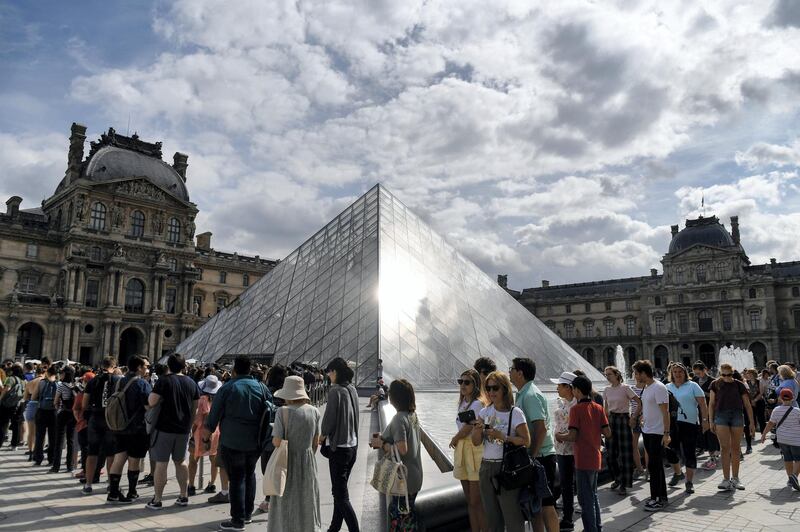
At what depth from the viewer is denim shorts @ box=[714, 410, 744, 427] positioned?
6.43 m

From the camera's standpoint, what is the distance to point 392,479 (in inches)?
151

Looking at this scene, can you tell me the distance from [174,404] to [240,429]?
115cm

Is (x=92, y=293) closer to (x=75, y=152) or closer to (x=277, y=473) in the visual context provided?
(x=75, y=152)

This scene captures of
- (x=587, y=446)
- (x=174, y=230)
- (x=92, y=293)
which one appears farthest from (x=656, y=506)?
(x=174, y=230)

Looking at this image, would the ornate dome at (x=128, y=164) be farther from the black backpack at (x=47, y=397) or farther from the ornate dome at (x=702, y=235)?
the ornate dome at (x=702, y=235)

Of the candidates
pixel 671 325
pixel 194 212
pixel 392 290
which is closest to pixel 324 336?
pixel 392 290

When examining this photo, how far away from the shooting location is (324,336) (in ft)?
54.7

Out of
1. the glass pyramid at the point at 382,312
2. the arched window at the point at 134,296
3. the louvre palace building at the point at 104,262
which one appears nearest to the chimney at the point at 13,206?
the louvre palace building at the point at 104,262

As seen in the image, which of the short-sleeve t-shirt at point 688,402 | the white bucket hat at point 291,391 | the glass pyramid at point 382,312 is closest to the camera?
the white bucket hat at point 291,391

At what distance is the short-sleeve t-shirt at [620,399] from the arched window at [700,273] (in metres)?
60.9

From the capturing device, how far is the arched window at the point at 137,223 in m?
45.3

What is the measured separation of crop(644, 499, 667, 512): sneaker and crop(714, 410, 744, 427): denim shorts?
1.79m

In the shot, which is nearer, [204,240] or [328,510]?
[328,510]

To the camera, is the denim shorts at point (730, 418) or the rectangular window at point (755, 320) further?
the rectangular window at point (755, 320)
